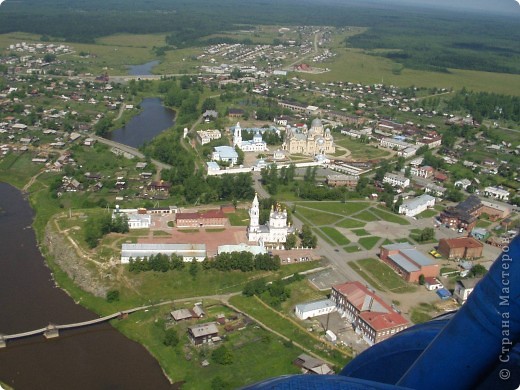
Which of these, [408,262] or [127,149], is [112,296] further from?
[127,149]

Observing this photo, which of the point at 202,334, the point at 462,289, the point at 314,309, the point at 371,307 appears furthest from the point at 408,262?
the point at 202,334

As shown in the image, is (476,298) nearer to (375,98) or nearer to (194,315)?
(194,315)

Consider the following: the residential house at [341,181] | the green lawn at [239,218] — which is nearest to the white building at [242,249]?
the green lawn at [239,218]

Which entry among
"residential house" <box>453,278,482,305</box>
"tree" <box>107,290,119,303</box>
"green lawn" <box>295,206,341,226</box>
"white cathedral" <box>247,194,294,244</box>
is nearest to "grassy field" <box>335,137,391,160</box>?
"green lawn" <box>295,206,341,226</box>

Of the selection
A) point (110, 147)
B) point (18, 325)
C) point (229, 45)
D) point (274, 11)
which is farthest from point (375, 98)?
point (274, 11)

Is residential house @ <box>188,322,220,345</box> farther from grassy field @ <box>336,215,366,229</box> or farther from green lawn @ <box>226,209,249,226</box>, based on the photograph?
grassy field @ <box>336,215,366,229</box>
